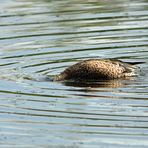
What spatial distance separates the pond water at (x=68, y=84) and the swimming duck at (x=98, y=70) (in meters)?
0.30

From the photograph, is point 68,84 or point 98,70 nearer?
point 68,84

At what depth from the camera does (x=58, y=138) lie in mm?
10617

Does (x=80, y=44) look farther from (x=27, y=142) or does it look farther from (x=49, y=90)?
(x=27, y=142)

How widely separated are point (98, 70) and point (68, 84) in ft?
2.02

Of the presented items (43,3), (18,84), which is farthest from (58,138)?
(43,3)

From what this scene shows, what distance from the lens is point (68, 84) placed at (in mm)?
13859

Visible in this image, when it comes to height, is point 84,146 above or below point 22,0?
above

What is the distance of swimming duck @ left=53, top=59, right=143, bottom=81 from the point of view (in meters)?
14.2

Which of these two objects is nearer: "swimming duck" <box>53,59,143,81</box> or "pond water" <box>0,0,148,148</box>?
"pond water" <box>0,0,148,148</box>

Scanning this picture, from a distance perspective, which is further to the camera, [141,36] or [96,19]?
[96,19]

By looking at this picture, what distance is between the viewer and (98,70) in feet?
46.5

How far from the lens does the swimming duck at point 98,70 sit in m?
14.2

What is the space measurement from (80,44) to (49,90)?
3.63 m

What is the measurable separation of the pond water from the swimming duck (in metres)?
0.30
